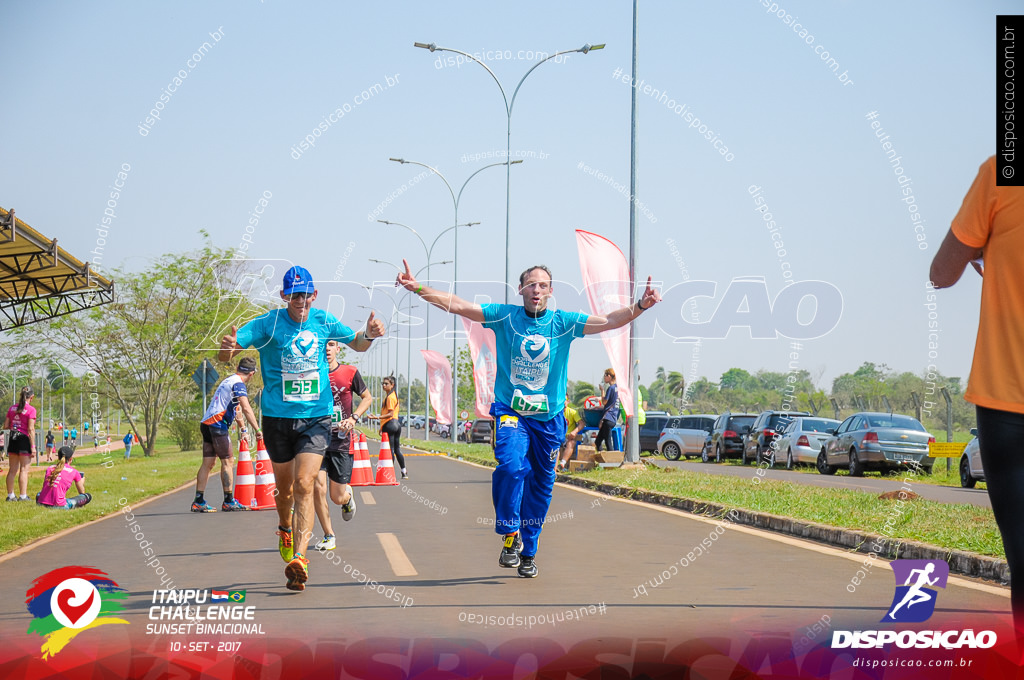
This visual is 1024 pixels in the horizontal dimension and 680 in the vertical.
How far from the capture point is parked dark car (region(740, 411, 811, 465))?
2728 centimetres

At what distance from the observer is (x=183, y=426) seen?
4169cm

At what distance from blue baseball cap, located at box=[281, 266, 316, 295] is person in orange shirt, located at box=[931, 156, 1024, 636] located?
443 cm

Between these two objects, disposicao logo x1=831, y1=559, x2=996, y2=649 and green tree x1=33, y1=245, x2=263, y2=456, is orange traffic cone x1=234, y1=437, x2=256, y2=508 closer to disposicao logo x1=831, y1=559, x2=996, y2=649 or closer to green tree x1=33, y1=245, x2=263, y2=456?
disposicao logo x1=831, y1=559, x2=996, y2=649

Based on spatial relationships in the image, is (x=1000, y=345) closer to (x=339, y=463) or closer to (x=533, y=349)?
(x=533, y=349)

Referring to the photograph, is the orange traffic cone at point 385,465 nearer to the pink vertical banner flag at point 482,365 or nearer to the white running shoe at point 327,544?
the pink vertical banner flag at point 482,365

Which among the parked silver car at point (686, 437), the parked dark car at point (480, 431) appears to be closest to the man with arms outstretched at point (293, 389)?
the parked silver car at point (686, 437)

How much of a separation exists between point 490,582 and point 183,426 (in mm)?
36621

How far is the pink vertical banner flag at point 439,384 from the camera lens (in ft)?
137

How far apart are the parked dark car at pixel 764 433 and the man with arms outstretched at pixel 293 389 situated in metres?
20.8

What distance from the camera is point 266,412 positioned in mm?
7102

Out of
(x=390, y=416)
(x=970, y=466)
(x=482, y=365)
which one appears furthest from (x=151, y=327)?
(x=970, y=466)

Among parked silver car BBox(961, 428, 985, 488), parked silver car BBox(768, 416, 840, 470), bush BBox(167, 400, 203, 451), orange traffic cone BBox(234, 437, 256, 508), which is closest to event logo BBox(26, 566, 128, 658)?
orange traffic cone BBox(234, 437, 256, 508)

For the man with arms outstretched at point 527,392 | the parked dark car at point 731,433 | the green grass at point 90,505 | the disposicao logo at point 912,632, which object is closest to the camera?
the disposicao logo at point 912,632

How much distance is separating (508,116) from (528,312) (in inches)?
837
